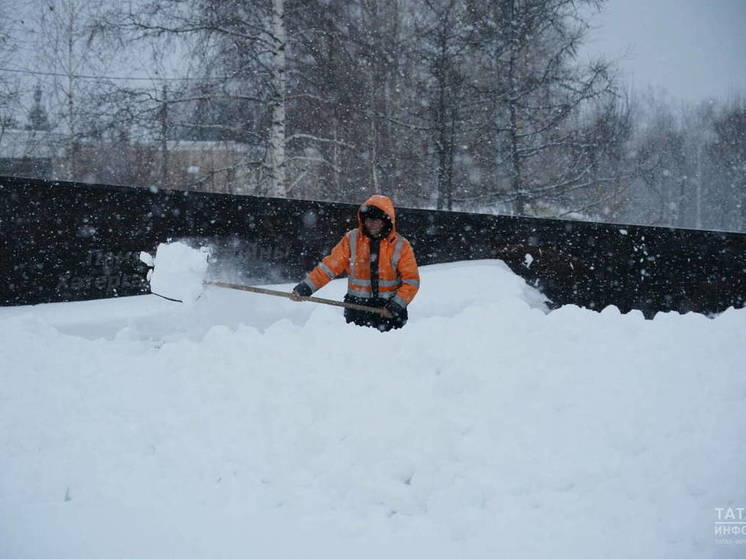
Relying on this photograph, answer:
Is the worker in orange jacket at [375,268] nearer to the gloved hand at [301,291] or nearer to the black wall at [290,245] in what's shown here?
the gloved hand at [301,291]

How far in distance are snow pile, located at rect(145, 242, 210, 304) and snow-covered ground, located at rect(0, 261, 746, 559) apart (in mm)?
656

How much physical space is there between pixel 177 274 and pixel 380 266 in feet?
5.97

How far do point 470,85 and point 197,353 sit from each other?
10399 millimetres

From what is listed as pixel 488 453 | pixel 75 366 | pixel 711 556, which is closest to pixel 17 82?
pixel 75 366

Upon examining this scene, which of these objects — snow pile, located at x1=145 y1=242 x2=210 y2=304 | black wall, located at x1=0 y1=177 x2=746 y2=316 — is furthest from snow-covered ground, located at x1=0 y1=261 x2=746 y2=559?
black wall, located at x1=0 y1=177 x2=746 y2=316

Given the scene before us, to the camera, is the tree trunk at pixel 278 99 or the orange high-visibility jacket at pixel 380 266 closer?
the orange high-visibility jacket at pixel 380 266

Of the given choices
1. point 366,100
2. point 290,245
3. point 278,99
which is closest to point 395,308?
point 290,245

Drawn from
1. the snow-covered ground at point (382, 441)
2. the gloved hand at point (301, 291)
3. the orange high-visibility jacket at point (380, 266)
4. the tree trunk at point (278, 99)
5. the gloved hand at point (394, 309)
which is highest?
the tree trunk at point (278, 99)

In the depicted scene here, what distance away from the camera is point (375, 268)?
207 inches

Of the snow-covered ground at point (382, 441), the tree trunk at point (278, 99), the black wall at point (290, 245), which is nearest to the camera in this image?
the snow-covered ground at point (382, 441)

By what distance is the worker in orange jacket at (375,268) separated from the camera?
512 cm

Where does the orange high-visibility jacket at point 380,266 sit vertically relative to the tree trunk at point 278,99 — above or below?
below

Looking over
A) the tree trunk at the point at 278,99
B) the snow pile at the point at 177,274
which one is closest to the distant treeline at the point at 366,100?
the tree trunk at the point at 278,99

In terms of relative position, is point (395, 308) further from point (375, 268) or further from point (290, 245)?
point (290, 245)
